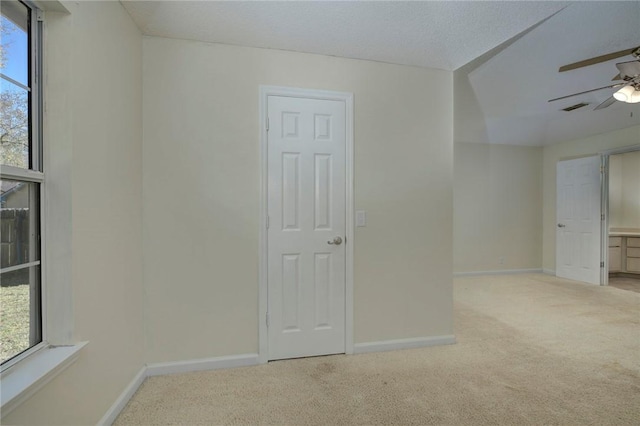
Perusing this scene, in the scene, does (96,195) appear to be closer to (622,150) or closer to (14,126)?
(14,126)

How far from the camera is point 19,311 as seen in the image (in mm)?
1211

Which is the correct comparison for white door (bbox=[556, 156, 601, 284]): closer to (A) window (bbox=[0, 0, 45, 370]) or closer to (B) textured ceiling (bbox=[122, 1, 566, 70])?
(B) textured ceiling (bbox=[122, 1, 566, 70])

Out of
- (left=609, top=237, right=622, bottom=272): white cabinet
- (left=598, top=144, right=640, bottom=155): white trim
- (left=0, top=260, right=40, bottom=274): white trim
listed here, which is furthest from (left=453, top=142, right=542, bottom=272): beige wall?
(left=0, top=260, right=40, bottom=274): white trim

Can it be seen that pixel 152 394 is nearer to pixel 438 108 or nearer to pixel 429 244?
pixel 429 244

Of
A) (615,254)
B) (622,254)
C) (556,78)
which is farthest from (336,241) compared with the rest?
(622,254)

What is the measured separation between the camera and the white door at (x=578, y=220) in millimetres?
4891

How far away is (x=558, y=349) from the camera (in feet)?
8.57

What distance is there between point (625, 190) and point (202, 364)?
7.70 m

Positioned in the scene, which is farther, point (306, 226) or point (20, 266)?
point (306, 226)

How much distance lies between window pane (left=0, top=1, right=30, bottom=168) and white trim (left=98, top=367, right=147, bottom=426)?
1327mm

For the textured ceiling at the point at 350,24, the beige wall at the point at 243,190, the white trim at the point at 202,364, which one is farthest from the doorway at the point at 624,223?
the white trim at the point at 202,364

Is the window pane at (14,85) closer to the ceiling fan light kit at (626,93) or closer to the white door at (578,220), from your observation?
the ceiling fan light kit at (626,93)

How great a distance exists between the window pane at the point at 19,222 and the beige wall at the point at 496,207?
219 inches

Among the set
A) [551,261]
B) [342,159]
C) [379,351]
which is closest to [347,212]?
[342,159]
